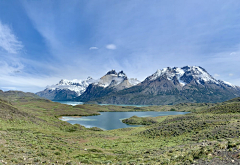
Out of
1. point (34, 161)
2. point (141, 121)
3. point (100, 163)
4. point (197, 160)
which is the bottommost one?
point (141, 121)

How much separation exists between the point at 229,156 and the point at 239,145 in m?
3.28

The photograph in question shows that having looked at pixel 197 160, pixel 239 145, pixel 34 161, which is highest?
pixel 239 145

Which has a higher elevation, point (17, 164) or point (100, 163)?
point (17, 164)

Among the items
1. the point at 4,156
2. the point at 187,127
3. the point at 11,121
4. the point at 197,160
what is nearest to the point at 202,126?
the point at 187,127

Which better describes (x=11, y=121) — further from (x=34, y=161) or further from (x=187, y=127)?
(x=187, y=127)

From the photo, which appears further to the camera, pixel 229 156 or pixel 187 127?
pixel 187 127

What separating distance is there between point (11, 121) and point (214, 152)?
208 feet

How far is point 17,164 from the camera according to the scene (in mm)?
16656

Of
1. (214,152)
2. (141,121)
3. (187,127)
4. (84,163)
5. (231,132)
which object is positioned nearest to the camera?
(214,152)

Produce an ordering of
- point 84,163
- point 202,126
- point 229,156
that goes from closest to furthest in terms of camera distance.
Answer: point 229,156 → point 84,163 → point 202,126

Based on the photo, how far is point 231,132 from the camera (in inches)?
1313

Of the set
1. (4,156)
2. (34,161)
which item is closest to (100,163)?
(34,161)

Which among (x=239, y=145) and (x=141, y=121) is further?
(x=141, y=121)

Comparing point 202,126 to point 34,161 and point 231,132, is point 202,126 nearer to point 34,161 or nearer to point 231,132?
point 231,132
